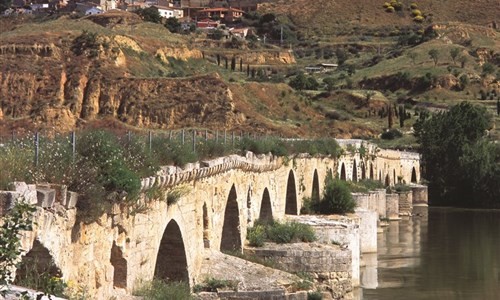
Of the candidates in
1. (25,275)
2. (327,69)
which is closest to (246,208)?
(25,275)

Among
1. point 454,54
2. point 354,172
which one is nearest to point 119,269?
point 354,172

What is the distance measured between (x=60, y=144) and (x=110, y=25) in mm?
73925

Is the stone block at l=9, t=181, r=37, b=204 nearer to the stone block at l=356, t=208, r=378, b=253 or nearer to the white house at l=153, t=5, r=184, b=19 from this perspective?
the stone block at l=356, t=208, r=378, b=253

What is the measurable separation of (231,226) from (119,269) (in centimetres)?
860

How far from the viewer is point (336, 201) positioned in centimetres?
3028

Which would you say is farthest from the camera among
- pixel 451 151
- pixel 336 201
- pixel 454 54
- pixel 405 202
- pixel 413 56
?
pixel 413 56

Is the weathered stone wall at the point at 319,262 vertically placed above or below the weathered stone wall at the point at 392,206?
above

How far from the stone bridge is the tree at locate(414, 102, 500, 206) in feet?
111

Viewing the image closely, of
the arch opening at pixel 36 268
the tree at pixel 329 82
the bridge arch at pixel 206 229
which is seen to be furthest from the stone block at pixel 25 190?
the tree at pixel 329 82

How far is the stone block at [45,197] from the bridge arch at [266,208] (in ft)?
48.6

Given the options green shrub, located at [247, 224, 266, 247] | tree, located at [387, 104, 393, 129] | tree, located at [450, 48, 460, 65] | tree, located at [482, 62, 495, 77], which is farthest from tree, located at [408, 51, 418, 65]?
green shrub, located at [247, 224, 266, 247]

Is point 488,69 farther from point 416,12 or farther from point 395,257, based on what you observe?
point 395,257

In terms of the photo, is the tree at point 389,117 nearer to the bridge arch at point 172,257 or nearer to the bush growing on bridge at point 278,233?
the bush growing on bridge at point 278,233

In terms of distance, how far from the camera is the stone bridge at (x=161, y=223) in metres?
9.36
